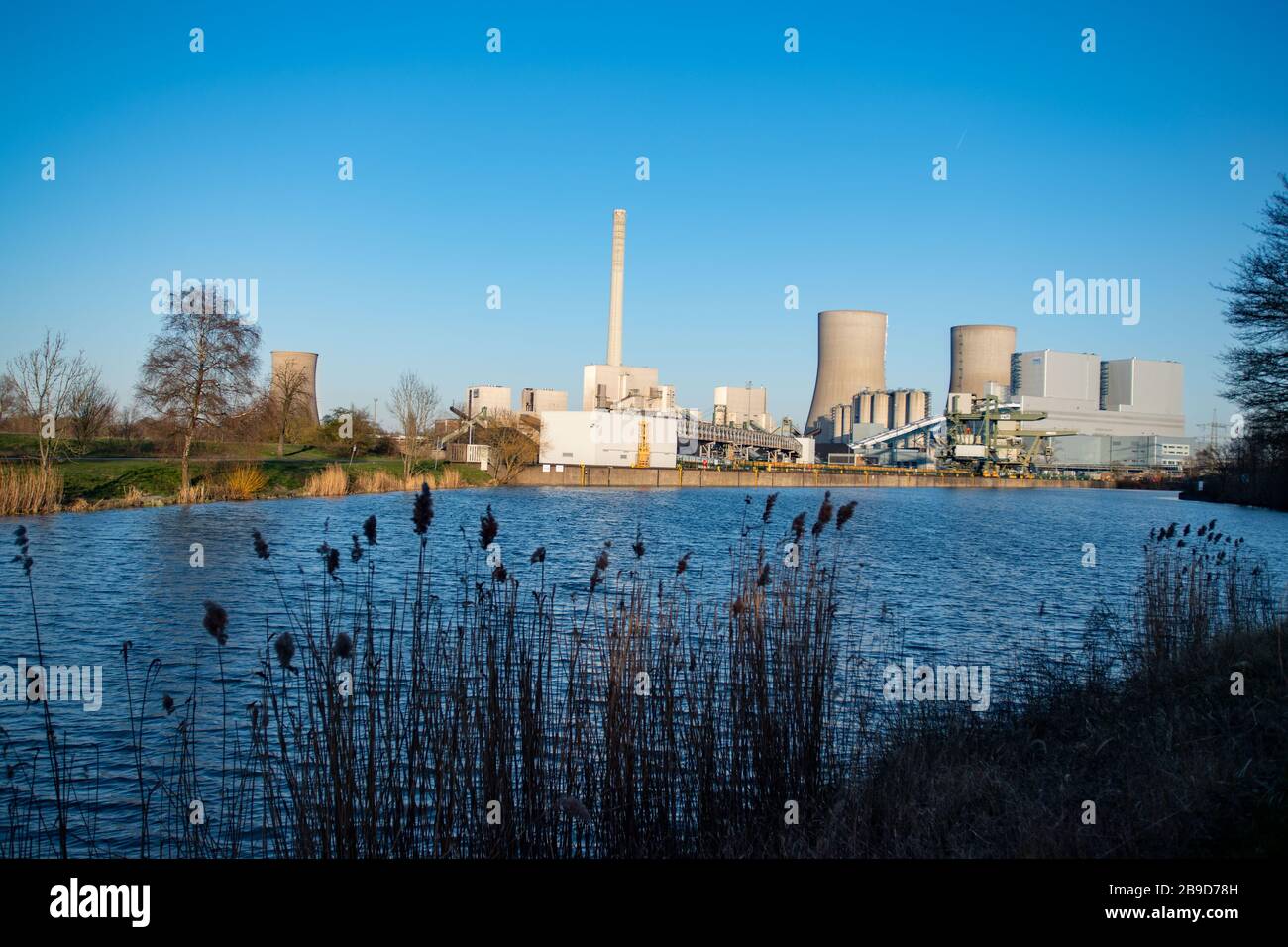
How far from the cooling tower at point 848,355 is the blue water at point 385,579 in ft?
197

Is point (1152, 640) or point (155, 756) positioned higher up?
point (1152, 640)

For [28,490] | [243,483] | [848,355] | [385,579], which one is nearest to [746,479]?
[848,355]

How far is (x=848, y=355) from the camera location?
90.5 meters

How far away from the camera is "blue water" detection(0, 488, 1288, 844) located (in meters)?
8.82

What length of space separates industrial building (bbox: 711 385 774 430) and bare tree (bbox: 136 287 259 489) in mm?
65193

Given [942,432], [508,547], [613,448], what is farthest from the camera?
[942,432]

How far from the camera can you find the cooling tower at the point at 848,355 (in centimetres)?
8881

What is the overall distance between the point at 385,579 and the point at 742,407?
94.7 m

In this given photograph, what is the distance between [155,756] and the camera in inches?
259

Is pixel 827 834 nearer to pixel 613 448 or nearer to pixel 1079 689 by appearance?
pixel 1079 689
